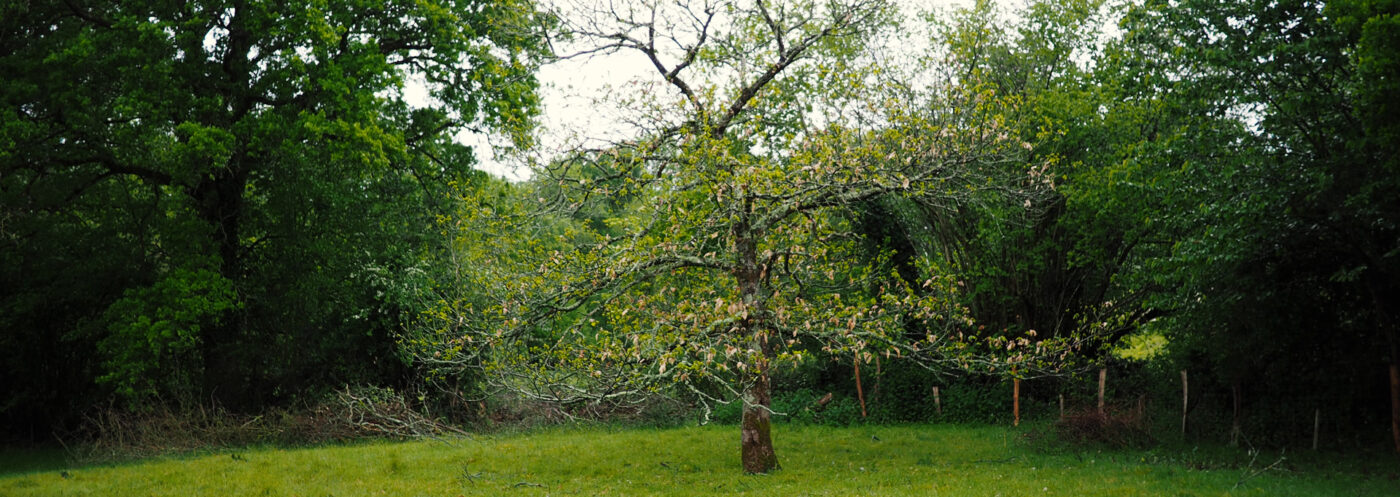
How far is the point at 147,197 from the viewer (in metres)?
21.9

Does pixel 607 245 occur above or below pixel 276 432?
above

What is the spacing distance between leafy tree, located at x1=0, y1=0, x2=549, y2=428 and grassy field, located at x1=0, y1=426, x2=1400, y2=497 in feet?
14.6

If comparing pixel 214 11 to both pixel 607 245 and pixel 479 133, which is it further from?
pixel 607 245

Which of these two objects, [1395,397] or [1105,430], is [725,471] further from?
[1395,397]

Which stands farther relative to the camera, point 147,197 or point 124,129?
point 147,197

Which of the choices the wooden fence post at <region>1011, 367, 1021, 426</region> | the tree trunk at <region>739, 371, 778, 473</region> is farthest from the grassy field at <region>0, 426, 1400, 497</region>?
the wooden fence post at <region>1011, 367, 1021, 426</region>

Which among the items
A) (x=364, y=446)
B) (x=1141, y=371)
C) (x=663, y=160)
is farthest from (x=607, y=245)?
(x=1141, y=371)

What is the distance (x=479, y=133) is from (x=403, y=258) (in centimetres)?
364

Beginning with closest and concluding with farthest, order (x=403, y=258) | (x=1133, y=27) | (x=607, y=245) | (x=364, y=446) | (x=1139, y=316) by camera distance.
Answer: (x=607, y=245), (x=1133, y=27), (x=364, y=446), (x=1139, y=316), (x=403, y=258)

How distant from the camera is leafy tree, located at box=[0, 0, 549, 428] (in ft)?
61.0

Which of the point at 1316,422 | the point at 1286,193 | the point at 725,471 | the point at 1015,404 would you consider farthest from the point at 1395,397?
the point at 725,471

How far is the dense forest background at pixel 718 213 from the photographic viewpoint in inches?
→ 501

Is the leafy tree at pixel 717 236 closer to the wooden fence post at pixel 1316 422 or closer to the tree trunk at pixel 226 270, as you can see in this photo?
the wooden fence post at pixel 1316 422

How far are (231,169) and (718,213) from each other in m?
14.1
